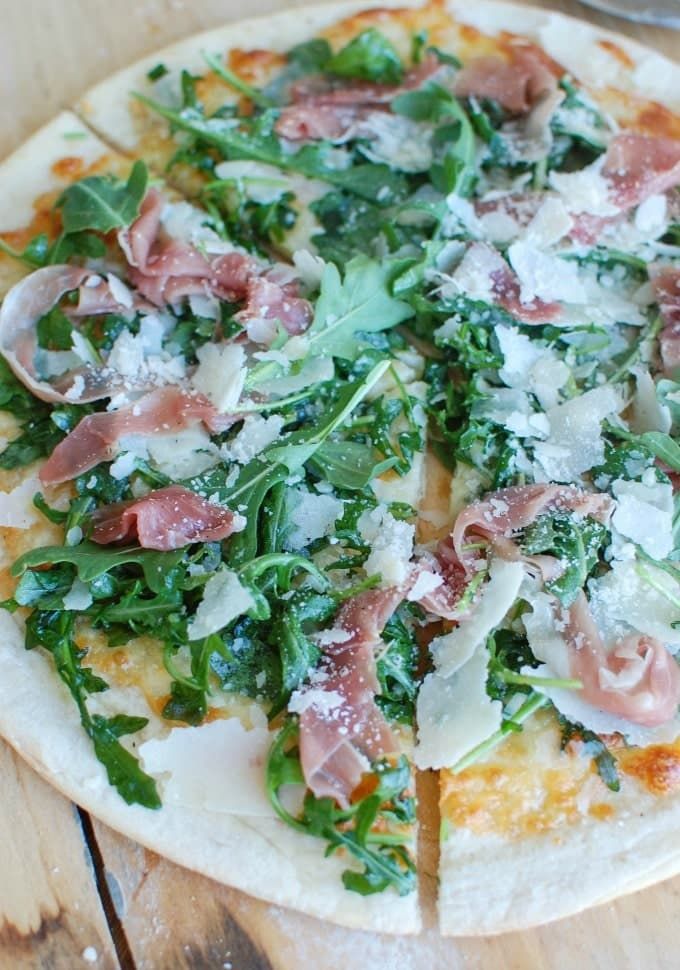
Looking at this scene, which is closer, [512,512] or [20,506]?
[512,512]

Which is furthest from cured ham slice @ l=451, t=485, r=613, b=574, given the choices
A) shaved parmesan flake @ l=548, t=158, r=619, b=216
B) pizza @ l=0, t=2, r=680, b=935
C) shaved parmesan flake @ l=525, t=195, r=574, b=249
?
shaved parmesan flake @ l=548, t=158, r=619, b=216

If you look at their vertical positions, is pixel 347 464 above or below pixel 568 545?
above

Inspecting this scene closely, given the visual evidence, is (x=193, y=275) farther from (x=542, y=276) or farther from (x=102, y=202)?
(x=542, y=276)

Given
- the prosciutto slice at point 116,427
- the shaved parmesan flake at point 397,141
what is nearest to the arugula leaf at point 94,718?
the prosciutto slice at point 116,427

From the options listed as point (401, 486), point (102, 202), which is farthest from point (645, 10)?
point (401, 486)

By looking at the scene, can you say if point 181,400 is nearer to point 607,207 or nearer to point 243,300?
point 243,300

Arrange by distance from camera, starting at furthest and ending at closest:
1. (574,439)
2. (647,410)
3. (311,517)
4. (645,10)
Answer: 1. (645,10)
2. (647,410)
3. (574,439)
4. (311,517)
